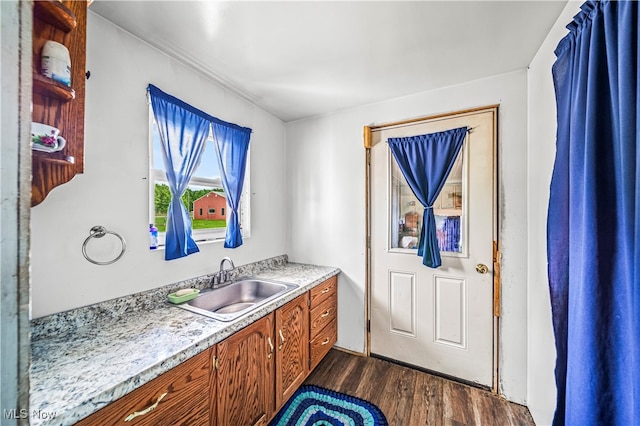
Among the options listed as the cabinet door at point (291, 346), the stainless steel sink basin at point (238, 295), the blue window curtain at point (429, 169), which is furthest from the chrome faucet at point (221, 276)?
the blue window curtain at point (429, 169)

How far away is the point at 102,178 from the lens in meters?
1.27

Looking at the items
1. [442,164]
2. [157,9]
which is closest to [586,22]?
[442,164]

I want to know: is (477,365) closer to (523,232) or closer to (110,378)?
(523,232)

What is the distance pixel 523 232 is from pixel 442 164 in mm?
713

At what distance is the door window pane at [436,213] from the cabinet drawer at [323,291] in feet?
2.07

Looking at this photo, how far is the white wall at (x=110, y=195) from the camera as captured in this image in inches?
43.9

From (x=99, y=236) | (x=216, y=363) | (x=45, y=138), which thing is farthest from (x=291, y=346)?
(x=45, y=138)

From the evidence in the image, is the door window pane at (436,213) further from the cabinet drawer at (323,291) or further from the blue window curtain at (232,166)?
the blue window curtain at (232,166)

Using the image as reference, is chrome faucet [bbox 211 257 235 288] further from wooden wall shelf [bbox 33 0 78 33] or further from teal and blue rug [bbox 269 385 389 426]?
wooden wall shelf [bbox 33 0 78 33]

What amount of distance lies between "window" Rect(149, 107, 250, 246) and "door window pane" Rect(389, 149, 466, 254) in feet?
4.33

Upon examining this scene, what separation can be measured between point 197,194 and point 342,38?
4.68 feet

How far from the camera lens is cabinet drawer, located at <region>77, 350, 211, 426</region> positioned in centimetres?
81

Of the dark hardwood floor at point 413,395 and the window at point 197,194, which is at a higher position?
the window at point 197,194

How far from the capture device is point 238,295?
6.21 ft
